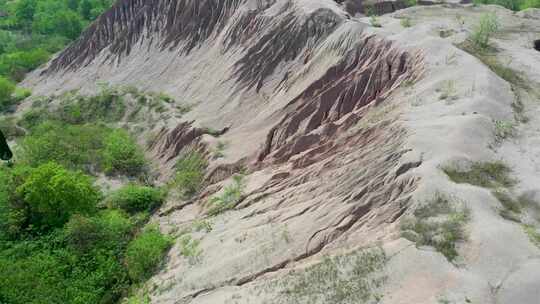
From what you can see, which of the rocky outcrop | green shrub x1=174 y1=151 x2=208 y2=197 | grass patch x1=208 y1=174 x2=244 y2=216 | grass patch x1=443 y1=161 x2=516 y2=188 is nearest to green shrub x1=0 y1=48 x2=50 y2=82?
green shrub x1=174 y1=151 x2=208 y2=197

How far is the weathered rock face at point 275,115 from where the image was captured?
45.4 ft

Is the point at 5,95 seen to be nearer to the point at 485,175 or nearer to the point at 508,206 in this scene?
the point at 485,175

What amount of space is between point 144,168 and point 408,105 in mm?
14800

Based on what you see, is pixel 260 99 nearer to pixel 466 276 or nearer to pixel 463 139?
pixel 463 139

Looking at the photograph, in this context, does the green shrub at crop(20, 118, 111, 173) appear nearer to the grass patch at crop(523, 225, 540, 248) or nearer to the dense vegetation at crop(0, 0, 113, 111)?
the dense vegetation at crop(0, 0, 113, 111)

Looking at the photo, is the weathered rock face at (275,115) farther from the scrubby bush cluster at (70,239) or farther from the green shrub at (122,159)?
the scrubby bush cluster at (70,239)

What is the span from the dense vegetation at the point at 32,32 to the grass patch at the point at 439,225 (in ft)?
116

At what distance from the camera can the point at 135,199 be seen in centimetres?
2130

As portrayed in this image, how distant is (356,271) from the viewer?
11.2 m

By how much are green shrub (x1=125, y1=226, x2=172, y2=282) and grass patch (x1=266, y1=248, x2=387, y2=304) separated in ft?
19.8

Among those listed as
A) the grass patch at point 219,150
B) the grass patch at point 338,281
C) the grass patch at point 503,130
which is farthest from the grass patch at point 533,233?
the grass patch at point 219,150

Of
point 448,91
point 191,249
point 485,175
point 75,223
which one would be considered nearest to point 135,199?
point 75,223

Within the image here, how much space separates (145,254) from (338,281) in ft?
27.2

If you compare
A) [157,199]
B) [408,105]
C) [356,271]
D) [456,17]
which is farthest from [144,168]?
[456,17]
